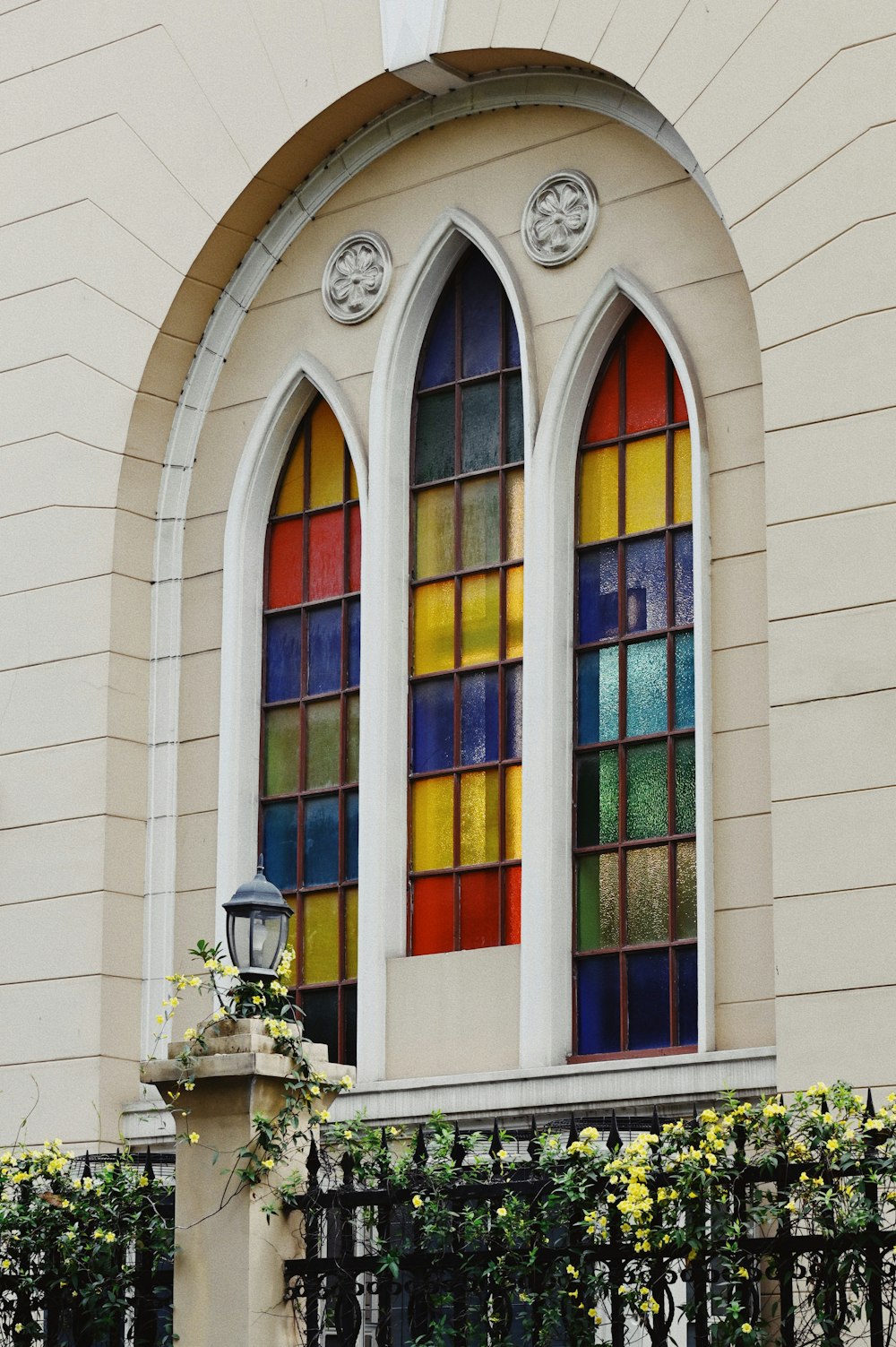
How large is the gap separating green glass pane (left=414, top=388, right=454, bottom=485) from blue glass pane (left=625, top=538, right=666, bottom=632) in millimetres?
1585

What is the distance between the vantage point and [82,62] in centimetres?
1546

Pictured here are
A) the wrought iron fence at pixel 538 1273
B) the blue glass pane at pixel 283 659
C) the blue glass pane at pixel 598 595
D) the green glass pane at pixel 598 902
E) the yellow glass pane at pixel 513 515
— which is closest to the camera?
the wrought iron fence at pixel 538 1273

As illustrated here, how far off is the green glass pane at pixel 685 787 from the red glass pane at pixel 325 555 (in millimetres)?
2936

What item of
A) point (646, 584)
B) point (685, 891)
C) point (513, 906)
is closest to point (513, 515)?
point (646, 584)

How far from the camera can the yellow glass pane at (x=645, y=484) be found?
1309 cm

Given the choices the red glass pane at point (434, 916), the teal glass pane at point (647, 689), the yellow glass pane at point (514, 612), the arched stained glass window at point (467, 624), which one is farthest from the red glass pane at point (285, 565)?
the teal glass pane at point (647, 689)

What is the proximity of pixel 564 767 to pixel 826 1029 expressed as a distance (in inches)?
107

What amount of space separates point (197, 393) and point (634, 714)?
429 cm

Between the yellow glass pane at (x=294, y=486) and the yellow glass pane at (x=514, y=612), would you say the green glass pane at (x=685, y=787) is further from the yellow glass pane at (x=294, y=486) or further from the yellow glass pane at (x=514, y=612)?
the yellow glass pane at (x=294, y=486)

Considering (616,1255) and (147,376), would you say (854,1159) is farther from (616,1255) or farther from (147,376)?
(147,376)

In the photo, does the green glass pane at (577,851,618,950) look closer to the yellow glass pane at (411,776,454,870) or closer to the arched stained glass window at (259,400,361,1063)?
the yellow glass pane at (411,776,454,870)

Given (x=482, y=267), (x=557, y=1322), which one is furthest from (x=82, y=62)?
(x=557, y=1322)

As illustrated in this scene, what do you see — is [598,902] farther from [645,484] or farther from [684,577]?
[645,484]

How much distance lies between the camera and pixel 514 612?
13.6 metres
